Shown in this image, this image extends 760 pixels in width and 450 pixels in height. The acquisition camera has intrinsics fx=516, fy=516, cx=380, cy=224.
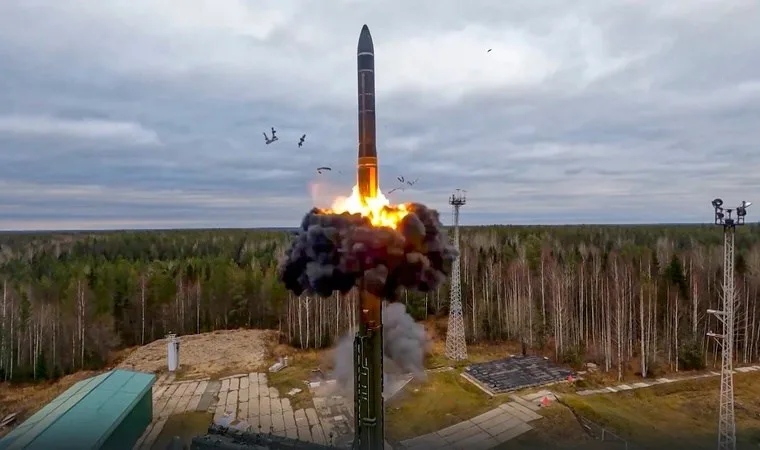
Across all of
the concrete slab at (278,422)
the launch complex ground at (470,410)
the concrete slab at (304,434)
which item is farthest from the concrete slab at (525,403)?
the concrete slab at (278,422)

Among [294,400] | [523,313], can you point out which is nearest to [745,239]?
[523,313]

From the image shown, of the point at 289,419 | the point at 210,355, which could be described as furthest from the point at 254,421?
the point at 210,355

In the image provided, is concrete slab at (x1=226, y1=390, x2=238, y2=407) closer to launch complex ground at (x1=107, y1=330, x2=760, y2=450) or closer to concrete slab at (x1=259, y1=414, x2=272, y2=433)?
launch complex ground at (x1=107, y1=330, x2=760, y2=450)

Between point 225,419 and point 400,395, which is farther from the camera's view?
point 400,395

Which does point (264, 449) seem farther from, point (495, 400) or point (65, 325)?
point (65, 325)

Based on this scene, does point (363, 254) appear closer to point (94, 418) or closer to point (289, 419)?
point (94, 418)

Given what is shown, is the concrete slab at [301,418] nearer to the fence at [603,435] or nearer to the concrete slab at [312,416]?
the concrete slab at [312,416]
